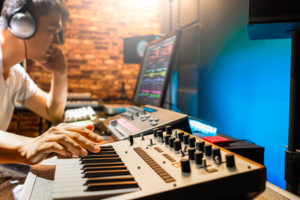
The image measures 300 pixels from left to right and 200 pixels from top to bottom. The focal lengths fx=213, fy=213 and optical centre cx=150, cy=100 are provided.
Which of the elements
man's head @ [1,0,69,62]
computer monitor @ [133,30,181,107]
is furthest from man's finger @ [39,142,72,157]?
man's head @ [1,0,69,62]

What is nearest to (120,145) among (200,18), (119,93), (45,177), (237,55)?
(45,177)

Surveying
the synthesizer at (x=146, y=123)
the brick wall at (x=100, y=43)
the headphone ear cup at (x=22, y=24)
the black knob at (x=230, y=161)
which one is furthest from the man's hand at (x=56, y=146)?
the brick wall at (x=100, y=43)

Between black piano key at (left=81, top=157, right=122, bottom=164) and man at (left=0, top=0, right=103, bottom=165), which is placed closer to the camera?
black piano key at (left=81, top=157, right=122, bottom=164)

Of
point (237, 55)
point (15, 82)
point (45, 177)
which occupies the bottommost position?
point (45, 177)

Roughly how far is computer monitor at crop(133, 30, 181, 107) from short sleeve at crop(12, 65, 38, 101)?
0.90 metres

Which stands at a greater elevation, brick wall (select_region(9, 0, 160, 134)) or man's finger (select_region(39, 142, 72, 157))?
brick wall (select_region(9, 0, 160, 134))

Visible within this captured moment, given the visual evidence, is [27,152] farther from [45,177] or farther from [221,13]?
[221,13]

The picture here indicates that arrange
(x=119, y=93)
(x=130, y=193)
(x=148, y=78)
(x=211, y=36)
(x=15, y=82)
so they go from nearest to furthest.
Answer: (x=130, y=193) → (x=211, y=36) → (x=148, y=78) → (x=15, y=82) → (x=119, y=93)

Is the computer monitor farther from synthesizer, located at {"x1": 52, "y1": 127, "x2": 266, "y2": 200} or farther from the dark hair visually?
the dark hair

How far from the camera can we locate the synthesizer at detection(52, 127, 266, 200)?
0.38 meters

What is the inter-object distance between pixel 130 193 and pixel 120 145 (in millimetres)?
332

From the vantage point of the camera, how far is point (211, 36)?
4.00 feet

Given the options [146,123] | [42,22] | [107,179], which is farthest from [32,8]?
[107,179]

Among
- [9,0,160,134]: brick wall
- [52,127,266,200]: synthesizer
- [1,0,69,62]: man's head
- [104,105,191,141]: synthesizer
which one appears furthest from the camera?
[9,0,160,134]: brick wall
